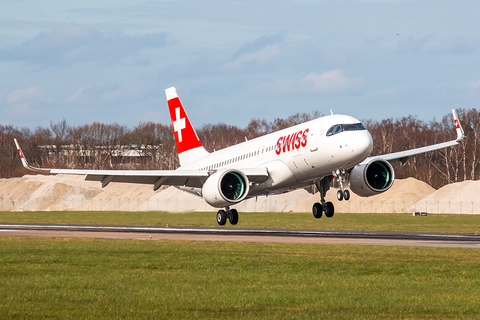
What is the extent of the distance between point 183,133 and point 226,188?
48.6 feet

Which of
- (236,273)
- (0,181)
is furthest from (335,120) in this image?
(0,181)

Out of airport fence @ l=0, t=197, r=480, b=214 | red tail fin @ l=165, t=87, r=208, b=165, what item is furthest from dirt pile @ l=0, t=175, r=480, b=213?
red tail fin @ l=165, t=87, r=208, b=165

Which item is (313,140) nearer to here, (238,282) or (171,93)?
(238,282)

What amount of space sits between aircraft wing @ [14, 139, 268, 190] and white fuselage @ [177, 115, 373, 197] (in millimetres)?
777

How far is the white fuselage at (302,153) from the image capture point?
35000mm

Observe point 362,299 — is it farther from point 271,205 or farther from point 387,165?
point 271,205

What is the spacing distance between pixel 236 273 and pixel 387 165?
20.7 metres

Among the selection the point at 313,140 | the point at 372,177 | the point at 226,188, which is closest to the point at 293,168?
the point at 313,140

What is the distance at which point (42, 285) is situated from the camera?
18.8 meters

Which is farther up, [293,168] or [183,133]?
[183,133]

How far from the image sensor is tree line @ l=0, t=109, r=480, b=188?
375 feet

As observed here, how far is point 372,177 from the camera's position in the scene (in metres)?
40.6

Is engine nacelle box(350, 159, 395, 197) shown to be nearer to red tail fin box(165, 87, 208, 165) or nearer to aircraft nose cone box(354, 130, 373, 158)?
aircraft nose cone box(354, 130, 373, 158)

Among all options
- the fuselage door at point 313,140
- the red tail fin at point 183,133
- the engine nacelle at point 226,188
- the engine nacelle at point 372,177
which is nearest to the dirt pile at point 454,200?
the red tail fin at point 183,133
